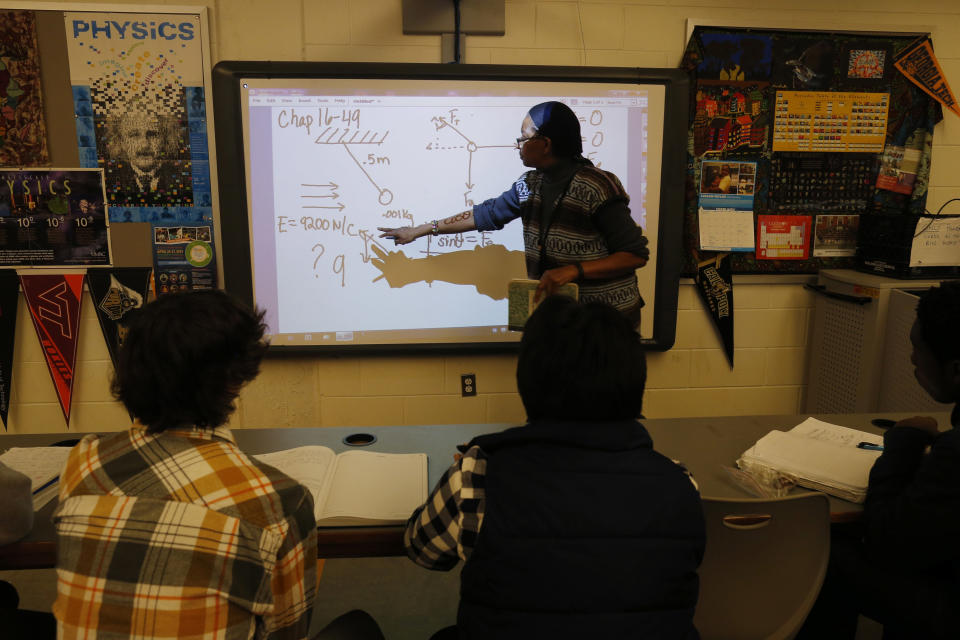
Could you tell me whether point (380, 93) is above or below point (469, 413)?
above

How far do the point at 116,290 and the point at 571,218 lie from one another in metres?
1.92

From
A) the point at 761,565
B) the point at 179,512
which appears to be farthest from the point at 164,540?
the point at 761,565

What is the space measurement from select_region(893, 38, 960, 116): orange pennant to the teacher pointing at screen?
153 cm

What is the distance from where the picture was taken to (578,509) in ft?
3.15

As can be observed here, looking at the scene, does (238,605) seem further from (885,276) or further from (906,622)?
(885,276)

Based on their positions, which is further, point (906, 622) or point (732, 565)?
point (906, 622)

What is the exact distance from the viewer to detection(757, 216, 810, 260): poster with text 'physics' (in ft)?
10.1

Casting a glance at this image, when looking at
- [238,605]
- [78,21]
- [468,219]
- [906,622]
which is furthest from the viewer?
[468,219]

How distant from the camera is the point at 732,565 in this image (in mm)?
1217

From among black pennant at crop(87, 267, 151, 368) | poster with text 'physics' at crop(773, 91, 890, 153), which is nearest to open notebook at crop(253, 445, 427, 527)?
black pennant at crop(87, 267, 151, 368)

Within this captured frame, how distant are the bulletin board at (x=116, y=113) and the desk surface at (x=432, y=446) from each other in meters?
1.29

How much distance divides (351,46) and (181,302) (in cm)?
205

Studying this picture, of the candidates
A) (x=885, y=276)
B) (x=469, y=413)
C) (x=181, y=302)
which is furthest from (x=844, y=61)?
(x=181, y=302)

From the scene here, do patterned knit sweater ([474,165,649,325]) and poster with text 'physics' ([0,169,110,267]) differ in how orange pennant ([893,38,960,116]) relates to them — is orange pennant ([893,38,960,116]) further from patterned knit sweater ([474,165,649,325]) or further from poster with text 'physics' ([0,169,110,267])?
poster with text 'physics' ([0,169,110,267])
